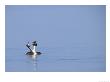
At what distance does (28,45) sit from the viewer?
8.70 feet

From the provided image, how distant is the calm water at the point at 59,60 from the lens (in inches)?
103

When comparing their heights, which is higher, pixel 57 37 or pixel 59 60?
pixel 57 37

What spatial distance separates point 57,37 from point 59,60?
0.19 m

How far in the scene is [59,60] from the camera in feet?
8.76

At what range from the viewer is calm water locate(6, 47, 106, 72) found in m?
2.62

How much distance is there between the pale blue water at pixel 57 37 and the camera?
2.63m

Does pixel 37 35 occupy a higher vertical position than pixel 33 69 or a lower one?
higher

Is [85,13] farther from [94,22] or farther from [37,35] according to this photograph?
[37,35]

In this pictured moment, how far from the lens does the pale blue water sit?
8.63 feet

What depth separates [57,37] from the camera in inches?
106
